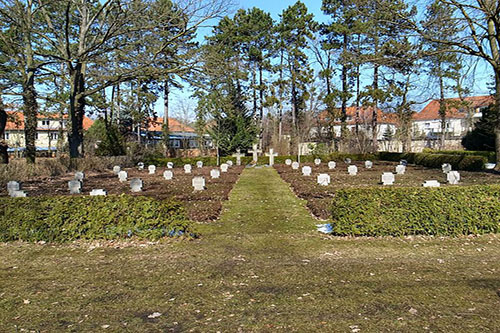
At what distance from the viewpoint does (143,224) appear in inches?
282

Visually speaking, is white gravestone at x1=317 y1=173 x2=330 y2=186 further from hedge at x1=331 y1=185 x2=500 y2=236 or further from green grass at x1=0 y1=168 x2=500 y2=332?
green grass at x1=0 y1=168 x2=500 y2=332

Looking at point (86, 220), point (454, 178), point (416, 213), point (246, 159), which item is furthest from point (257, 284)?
point (246, 159)

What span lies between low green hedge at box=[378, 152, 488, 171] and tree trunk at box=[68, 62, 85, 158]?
83.4ft

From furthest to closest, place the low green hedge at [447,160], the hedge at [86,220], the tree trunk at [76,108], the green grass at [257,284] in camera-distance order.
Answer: the tree trunk at [76,108] → the low green hedge at [447,160] → the hedge at [86,220] → the green grass at [257,284]

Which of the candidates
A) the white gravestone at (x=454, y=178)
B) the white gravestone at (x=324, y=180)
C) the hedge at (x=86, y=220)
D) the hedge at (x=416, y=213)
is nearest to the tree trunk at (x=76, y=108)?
the white gravestone at (x=324, y=180)

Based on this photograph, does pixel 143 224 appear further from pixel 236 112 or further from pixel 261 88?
pixel 261 88

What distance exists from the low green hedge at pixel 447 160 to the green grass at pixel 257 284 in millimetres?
16545

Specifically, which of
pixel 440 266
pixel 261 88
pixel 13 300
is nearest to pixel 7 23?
pixel 13 300

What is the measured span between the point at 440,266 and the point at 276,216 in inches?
195

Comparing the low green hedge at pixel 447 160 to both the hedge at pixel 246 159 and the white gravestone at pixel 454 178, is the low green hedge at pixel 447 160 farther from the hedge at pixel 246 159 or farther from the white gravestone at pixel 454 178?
the white gravestone at pixel 454 178

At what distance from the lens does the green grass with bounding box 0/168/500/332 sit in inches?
148

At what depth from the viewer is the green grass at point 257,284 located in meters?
3.77

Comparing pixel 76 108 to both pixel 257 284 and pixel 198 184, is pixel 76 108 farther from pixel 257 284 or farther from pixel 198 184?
pixel 257 284

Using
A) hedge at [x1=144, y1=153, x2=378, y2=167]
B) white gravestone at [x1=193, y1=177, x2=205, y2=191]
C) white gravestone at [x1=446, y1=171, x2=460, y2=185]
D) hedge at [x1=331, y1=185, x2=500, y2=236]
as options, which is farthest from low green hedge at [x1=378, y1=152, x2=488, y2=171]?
white gravestone at [x1=193, y1=177, x2=205, y2=191]
